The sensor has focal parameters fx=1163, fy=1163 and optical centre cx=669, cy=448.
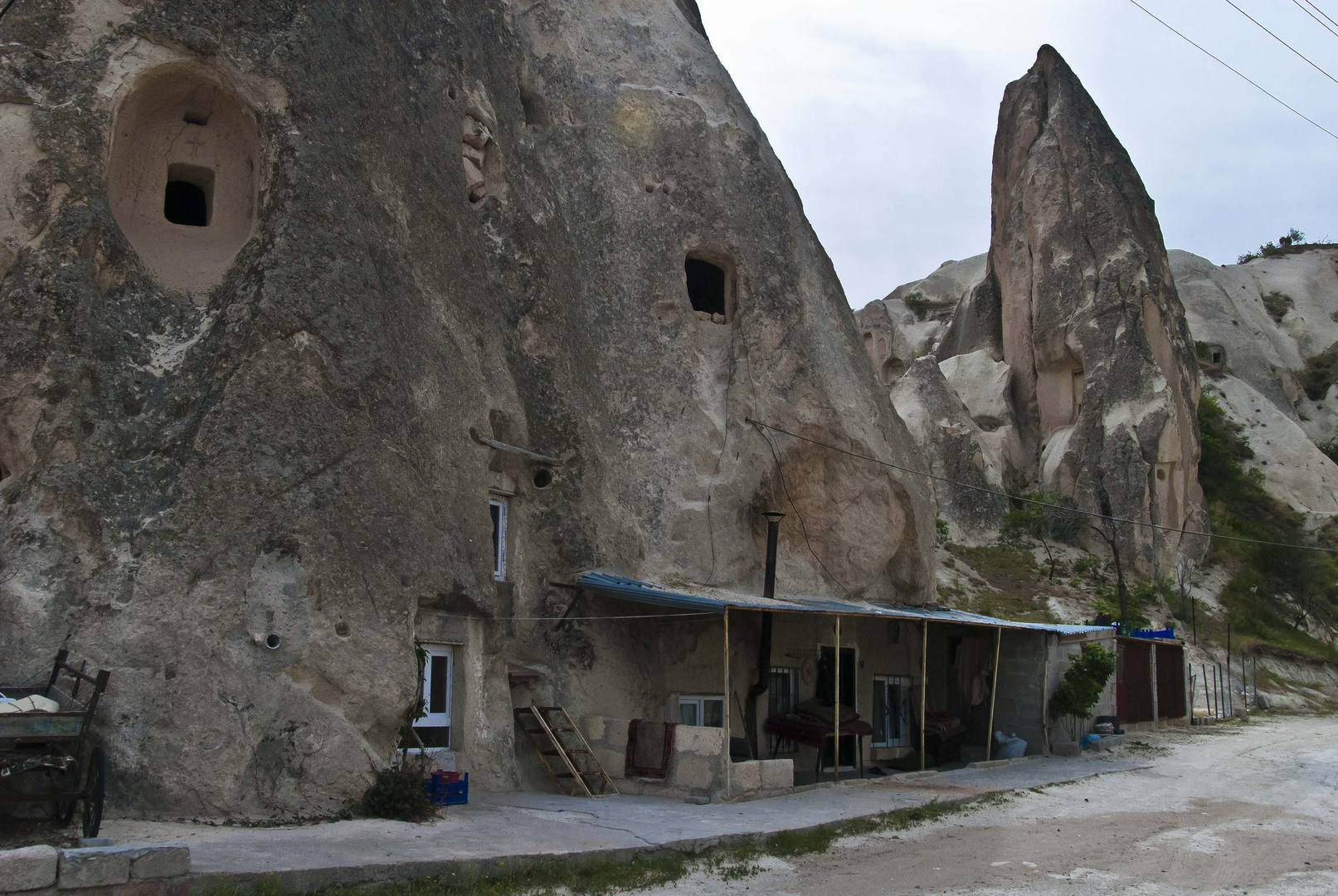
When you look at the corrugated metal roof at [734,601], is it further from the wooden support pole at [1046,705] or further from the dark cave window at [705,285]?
the dark cave window at [705,285]

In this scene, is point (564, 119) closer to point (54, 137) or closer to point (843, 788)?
→ point (54, 137)

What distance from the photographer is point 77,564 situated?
1041cm

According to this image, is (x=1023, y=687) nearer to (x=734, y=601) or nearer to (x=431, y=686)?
(x=734, y=601)

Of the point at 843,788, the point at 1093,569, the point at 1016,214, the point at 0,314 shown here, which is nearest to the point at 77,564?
the point at 0,314

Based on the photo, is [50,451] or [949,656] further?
[949,656]

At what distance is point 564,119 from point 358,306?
9.15m

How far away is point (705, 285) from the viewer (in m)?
21.3

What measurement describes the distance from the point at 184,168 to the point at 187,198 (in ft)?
1.93

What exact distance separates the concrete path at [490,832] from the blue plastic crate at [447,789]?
14cm

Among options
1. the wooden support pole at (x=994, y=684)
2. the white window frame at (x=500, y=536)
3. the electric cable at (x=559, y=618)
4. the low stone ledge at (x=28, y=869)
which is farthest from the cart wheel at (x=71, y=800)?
the wooden support pole at (x=994, y=684)

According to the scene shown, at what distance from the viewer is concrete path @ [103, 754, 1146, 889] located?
8.11 m

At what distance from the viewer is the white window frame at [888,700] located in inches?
808

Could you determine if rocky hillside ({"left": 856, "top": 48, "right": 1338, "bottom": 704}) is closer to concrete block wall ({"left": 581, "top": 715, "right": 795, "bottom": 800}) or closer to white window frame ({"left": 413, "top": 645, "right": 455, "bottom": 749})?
concrete block wall ({"left": 581, "top": 715, "right": 795, "bottom": 800})

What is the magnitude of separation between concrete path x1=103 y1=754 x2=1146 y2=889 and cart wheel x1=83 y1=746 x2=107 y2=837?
9.8 inches
